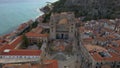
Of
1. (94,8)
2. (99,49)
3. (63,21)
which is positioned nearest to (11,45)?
(63,21)

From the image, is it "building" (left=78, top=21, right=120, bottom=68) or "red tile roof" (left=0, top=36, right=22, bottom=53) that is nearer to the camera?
"building" (left=78, top=21, right=120, bottom=68)

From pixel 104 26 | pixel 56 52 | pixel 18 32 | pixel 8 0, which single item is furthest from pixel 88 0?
pixel 8 0

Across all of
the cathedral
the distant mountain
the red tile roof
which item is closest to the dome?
the cathedral

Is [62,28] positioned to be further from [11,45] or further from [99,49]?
[99,49]

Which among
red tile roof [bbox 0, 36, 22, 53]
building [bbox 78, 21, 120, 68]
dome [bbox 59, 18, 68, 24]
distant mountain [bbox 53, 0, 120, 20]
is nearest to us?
building [bbox 78, 21, 120, 68]

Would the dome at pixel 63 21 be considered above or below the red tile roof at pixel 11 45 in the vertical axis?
above

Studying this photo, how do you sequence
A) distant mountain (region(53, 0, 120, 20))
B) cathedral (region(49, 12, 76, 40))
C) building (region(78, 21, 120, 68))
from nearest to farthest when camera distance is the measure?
building (region(78, 21, 120, 68)), cathedral (region(49, 12, 76, 40)), distant mountain (region(53, 0, 120, 20))

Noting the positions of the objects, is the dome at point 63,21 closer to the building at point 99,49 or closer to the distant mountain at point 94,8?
the building at point 99,49

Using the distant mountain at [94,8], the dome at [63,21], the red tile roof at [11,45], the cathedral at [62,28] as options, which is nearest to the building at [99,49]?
the cathedral at [62,28]

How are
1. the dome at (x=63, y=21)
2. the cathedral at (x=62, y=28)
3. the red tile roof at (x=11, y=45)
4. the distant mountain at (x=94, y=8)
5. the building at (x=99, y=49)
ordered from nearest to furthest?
the building at (x=99, y=49), the red tile roof at (x=11, y=45), the cathedral at (x=62, y=28), the dome at (x=63, y=21), the distant mountain at (x=94, y=8)

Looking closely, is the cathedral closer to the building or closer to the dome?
the dome
